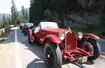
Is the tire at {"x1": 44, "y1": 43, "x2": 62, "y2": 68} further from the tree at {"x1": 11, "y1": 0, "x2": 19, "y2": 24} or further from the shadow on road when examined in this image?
the tree at {"x1": 11, "y1": 0, "x2": 19, "y2": 24}

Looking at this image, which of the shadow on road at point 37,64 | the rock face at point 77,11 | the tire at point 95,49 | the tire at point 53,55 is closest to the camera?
the tire at point 53,55

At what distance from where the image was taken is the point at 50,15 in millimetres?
43938

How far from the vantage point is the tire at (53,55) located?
6838 millimetres

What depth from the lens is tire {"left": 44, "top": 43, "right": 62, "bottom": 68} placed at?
6.84 m

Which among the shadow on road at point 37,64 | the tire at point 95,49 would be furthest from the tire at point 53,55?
the tire at point 95,49

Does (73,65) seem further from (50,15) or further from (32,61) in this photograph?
(50,15)

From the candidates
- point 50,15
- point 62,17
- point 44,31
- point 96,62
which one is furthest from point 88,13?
point 96,62

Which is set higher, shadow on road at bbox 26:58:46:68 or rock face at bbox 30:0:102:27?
rock face at bbox 30:0:102:27


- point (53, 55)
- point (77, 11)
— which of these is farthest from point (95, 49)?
point (77, 11)

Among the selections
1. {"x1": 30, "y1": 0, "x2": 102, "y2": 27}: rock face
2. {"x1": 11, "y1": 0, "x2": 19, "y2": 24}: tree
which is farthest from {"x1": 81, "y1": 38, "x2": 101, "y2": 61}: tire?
{"x1": 11, "y1": 0, "x2": 19, "y2": 24}: tree

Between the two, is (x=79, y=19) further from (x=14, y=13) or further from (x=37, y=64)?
(x=14, y=13)

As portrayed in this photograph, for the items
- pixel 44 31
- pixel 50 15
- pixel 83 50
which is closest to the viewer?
pixel 83 50

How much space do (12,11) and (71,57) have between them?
98448 millimetres

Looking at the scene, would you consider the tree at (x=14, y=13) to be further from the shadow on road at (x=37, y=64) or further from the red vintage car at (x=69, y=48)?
the red vintage car at (x=69, y=48)
